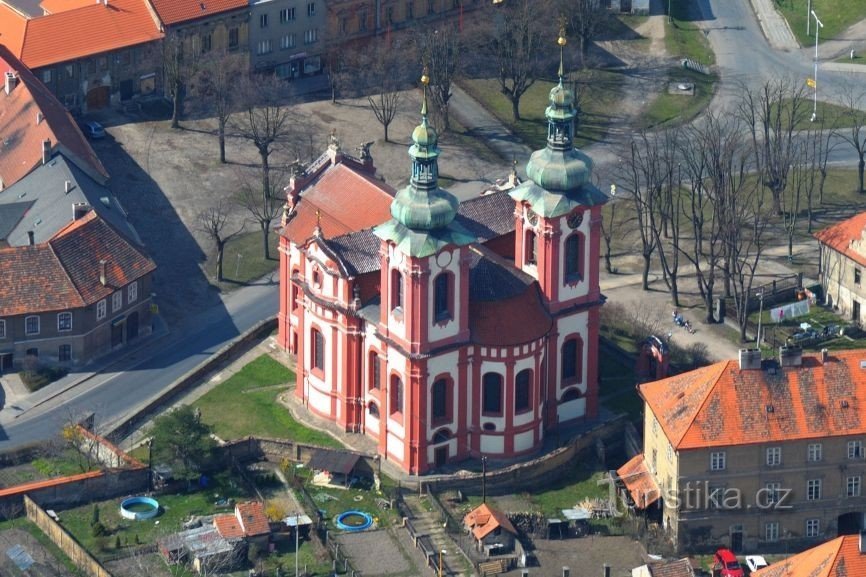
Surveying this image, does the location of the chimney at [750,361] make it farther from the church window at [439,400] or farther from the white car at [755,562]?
the church window at [439,400]

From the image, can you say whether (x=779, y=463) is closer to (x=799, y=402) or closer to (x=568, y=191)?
(x=799, y=402)

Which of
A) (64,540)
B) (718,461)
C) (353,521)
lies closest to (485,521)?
(353,521)

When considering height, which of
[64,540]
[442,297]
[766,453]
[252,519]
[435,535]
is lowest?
[435,535]

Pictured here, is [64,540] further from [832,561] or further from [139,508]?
[832,561]

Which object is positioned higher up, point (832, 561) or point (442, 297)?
point (442, 297)

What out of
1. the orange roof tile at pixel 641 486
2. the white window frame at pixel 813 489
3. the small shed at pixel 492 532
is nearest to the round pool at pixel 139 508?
the small shed at pixel 492 532

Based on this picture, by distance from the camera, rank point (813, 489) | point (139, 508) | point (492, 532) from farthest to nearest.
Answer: point (139, 508), point (813, 489), point (492, 532)
